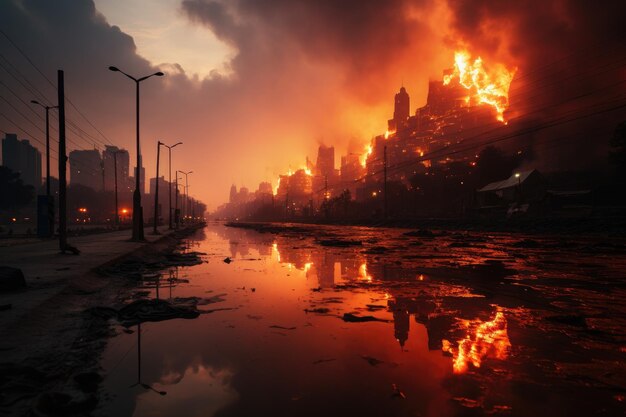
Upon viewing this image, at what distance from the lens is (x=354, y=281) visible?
12.1 metres

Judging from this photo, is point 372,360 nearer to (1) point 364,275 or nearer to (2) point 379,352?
(2) point 379,352

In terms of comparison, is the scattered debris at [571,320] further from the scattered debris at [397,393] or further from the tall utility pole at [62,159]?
the tall utility pole at [62,159]

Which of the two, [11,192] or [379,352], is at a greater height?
[11,192]

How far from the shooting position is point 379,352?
18.4ft

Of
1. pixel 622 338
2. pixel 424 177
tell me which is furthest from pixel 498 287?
pixel 424 177

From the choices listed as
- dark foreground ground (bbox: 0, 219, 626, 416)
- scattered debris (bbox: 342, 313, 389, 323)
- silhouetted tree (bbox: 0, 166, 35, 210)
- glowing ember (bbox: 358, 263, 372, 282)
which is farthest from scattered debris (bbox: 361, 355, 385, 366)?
silhouetted tree (bbox: 0, 166, 35, 210)

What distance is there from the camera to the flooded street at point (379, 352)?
159 inches

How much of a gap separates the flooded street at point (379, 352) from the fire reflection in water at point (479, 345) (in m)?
0.03

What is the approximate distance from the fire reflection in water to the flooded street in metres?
0.03

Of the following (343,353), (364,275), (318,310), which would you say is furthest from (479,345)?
(364,275)

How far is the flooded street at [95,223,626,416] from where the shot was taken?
404 centimetres

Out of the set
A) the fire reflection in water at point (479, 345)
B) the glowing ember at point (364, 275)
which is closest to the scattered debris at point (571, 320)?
the fire reflection in water at point (479, 345)

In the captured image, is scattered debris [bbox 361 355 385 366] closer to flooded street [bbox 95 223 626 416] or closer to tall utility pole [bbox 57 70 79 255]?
flooded street [bbox 95 223 626 416]

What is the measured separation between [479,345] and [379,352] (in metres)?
1.50
